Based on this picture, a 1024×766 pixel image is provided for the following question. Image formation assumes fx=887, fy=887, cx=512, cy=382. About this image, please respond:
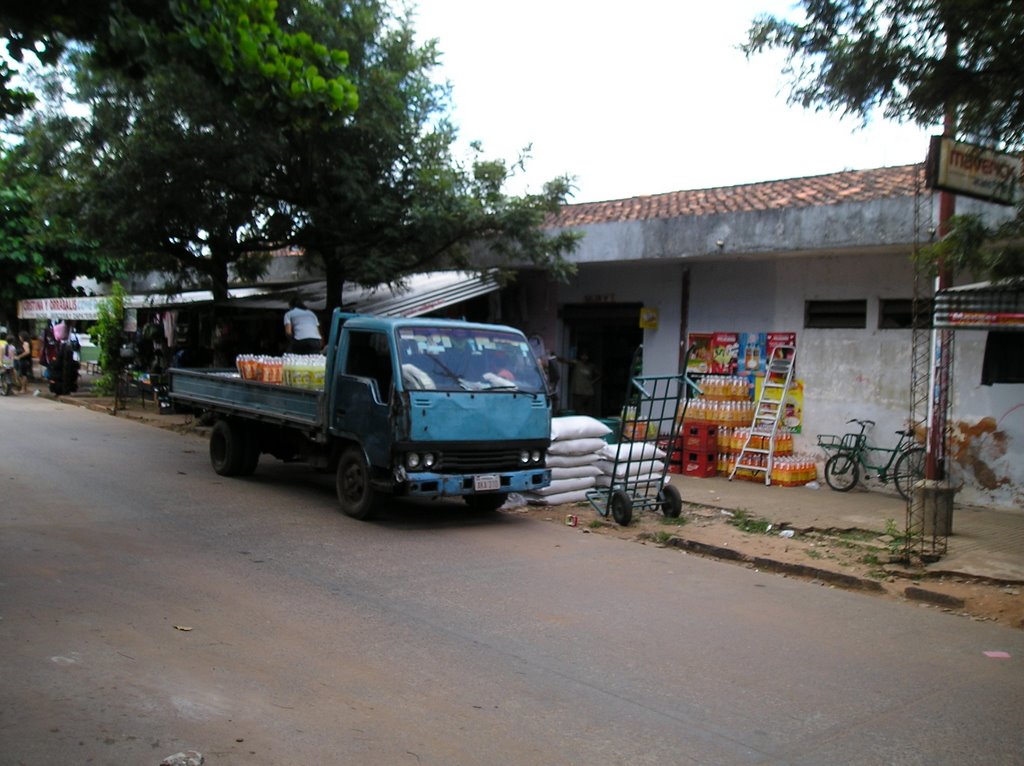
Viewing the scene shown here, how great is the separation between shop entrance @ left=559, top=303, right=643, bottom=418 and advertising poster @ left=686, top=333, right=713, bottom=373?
1520 mm

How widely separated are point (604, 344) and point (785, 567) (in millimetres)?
8905

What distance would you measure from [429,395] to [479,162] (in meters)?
7.24

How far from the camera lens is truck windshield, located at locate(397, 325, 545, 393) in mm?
9086

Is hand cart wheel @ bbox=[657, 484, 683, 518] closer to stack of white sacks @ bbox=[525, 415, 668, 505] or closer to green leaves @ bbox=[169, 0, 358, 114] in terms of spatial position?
stack of white sacks @ bbox=[525, 415, 668, 505]

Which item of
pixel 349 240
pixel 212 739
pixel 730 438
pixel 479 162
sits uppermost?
pixel 479 162

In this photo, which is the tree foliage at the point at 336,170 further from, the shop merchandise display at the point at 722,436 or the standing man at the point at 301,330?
the shop merchandise display at the point at 722,436

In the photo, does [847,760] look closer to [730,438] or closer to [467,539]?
[467,539]

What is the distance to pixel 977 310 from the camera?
820cm

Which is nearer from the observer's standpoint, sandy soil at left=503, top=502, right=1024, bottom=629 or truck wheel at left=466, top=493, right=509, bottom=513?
sandy soil at left=503, top=502, right=1024, bottom=629

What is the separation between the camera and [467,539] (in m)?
8.71

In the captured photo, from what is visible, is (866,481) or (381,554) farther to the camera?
(866,481)

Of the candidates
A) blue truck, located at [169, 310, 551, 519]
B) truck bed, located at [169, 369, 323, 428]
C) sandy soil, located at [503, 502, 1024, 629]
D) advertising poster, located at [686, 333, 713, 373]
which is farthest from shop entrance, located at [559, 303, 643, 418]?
truck bed, located at [169, 369, 323, 428]

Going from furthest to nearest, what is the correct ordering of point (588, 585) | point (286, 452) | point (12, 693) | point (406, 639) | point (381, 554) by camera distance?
point (286, 452)
point (381, 554)
point (588, 585)
point (406, 639)
point (12, 693)

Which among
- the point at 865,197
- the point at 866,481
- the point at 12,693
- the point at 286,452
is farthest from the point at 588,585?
the point at 865,197
